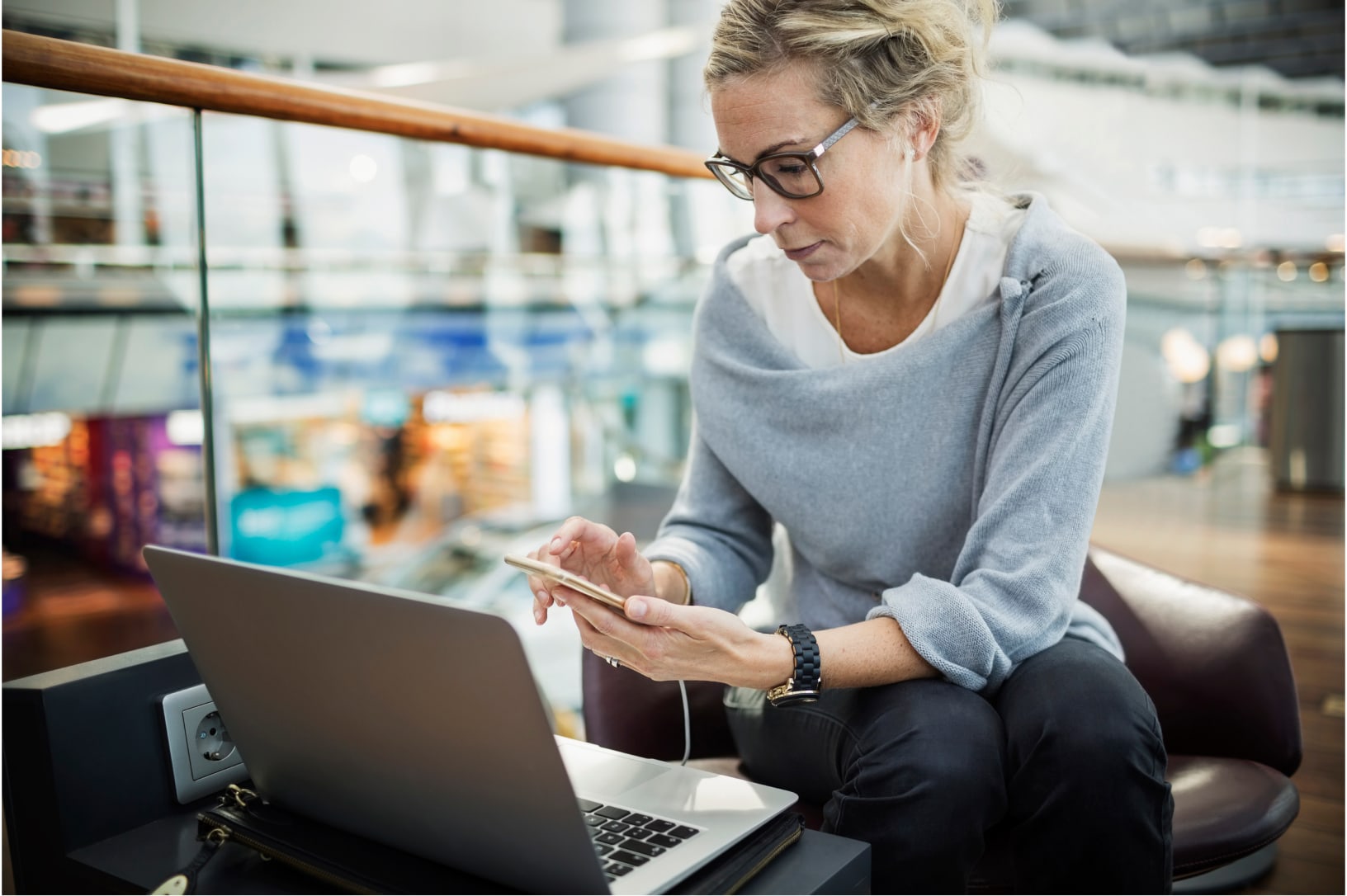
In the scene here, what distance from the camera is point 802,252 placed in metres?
1.09

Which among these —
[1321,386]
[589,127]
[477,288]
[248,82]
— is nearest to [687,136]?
[589,127]

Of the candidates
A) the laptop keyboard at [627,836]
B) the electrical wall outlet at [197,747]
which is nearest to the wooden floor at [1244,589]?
the electrical wall outlet at [197,747]

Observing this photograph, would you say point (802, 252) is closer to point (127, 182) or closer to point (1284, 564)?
point (1284, 564)

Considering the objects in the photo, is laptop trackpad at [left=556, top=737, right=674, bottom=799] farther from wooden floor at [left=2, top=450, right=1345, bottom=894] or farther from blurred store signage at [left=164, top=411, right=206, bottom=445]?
blurred store signage at [left=164, top=411, right=206, bottom=445]

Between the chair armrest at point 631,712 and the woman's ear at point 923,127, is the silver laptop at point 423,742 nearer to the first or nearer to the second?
the chair armrest at point 631,712

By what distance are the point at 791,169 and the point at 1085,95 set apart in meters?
9.44

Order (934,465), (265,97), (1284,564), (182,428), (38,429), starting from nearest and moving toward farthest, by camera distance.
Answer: (934,465), (265,97), (1284,564), (38,429), (182,428)

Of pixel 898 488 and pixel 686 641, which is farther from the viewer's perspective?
pixel 898 488

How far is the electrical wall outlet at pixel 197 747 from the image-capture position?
37.7 inches

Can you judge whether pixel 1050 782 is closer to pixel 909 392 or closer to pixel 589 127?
pixel 909 392

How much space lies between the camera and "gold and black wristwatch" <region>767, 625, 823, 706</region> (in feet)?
3.07

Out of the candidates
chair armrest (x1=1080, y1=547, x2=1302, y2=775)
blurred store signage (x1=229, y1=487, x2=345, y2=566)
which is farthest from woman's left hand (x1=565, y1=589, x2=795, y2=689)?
blurred store signage (x1=229, y1=487, x2=345, y2=566)

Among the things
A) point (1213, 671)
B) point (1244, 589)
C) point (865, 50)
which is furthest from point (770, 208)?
point (1244, 589)

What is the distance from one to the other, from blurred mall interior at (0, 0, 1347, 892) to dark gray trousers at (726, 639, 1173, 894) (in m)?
2.62
